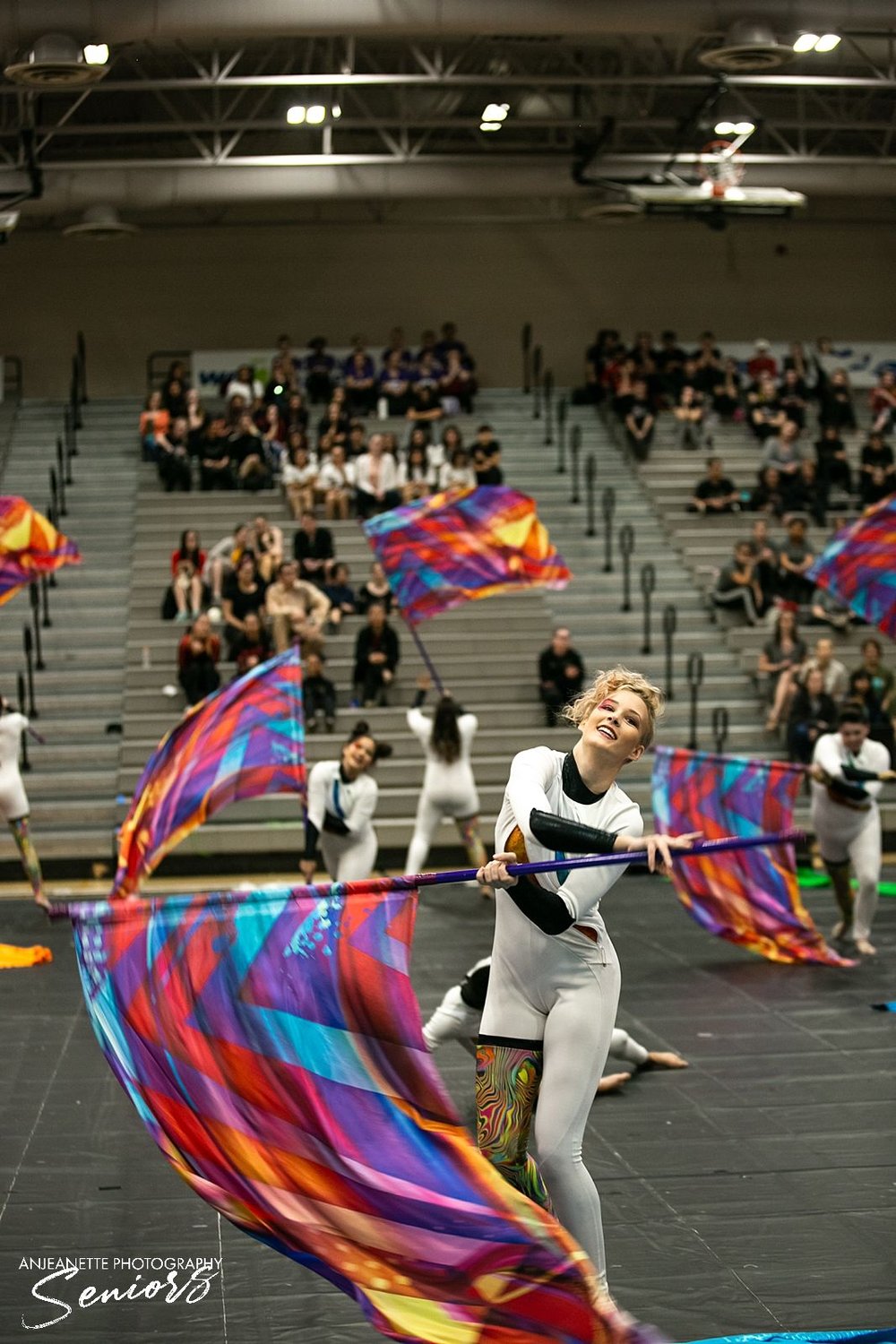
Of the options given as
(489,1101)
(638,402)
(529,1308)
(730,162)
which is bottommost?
(529,1308)

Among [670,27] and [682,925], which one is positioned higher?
[670,27]

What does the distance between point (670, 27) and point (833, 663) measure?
7039 mm

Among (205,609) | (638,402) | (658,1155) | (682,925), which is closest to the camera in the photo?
(658,1155)

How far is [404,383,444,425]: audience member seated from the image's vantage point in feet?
79.3

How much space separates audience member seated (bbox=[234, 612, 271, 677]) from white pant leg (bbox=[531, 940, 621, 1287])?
1292 cm

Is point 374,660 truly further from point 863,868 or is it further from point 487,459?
point 863,868

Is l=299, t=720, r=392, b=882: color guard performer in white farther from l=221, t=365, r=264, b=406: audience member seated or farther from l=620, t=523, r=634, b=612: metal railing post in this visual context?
l=221, t=365, r=264, b=406: audience member seated

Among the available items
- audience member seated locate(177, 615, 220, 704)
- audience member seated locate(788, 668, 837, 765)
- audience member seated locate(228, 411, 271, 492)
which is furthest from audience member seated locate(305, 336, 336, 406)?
audience member seated locate(788, 668, 837, 765)

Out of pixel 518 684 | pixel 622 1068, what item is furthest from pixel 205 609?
pixel 622 1068

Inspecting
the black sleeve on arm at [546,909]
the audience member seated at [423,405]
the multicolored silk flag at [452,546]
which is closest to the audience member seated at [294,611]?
the multicolored silk flag at [452,546]

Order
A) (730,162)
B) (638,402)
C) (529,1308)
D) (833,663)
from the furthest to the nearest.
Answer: (638,402), (730,162), (833,663), (529,1308)

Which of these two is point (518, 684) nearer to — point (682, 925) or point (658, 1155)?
point (682, 925)

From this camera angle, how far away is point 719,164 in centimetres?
2220

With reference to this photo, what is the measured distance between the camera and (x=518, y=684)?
1877cm
